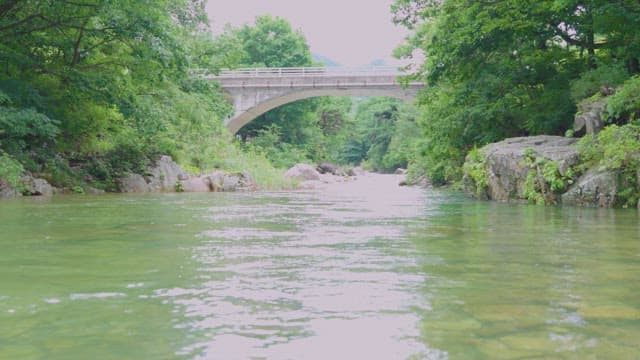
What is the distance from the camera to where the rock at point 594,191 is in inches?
428

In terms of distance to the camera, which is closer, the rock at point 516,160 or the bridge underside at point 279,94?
the rock at point 516,160

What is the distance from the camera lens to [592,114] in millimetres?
12734

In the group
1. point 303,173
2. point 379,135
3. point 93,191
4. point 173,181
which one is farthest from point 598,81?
point 379,135

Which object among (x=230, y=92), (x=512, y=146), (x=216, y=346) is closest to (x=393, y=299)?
(x=216, y=346)

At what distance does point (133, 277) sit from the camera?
12.8 ft

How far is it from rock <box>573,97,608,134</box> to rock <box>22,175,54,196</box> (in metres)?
11.0

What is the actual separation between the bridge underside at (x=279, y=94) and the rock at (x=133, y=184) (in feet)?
66.1

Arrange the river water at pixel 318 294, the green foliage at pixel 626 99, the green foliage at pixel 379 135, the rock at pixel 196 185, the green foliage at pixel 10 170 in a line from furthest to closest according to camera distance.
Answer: the green foliage at pixel 379 135, the rock at pixel 196 185, the green foliage at pixel 10 170, the green foliage at pixel 626 99, the river water at pixel 318 294

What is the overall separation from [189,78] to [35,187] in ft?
19.2

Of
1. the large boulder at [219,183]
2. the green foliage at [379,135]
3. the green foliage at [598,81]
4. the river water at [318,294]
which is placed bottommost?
the river water at [318,294]

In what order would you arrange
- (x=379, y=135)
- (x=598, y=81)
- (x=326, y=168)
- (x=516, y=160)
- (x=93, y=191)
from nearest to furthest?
(x=516, y=160) → (x=598, y=81) → (x=93, y=191) → (x=326, y=168) → (x=379, y=135)

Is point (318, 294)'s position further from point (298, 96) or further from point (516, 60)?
point (298, 96)

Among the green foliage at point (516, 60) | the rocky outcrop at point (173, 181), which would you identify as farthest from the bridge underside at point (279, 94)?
the rocky outcrop at point (173, 181)

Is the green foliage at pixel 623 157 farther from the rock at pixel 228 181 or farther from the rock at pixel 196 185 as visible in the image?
the rock at pixel 228 181
